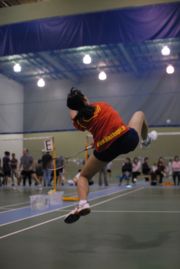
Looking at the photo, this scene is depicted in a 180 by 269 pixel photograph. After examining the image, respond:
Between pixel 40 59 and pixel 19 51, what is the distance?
396 cm

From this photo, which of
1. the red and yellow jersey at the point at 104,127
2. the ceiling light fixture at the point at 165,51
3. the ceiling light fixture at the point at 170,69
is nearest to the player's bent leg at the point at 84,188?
the red and yellow jersey at the point at 104,127

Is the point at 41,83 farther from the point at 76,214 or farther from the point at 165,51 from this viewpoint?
the point at 76,214

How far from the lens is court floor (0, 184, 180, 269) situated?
126 inches

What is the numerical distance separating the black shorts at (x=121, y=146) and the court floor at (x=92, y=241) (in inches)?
33.3

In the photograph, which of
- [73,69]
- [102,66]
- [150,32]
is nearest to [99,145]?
[150,32]

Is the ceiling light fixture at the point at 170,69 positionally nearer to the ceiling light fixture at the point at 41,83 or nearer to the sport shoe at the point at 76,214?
the ceiling light fixture at the point at 41,83

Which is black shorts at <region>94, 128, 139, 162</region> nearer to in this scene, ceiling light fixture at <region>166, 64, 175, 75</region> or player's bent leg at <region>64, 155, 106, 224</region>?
player's bent leg at <region>64, 155, 106, 224</region>

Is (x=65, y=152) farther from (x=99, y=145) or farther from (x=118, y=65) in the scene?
(x=99, y=145)

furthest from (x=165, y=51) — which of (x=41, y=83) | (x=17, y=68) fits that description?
(x=17, y=68)

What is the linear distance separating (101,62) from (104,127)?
10.2 meters

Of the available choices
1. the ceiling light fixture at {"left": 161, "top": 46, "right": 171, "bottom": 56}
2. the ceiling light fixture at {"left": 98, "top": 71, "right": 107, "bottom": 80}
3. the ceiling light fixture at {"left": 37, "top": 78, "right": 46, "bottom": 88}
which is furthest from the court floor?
the ceiling light fixture at {"left": 37, "top": 78, "right": 46, "bottom": 88}

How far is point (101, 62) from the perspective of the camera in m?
13.9

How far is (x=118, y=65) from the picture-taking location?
14328mm

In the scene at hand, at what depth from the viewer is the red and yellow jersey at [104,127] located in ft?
13.2
